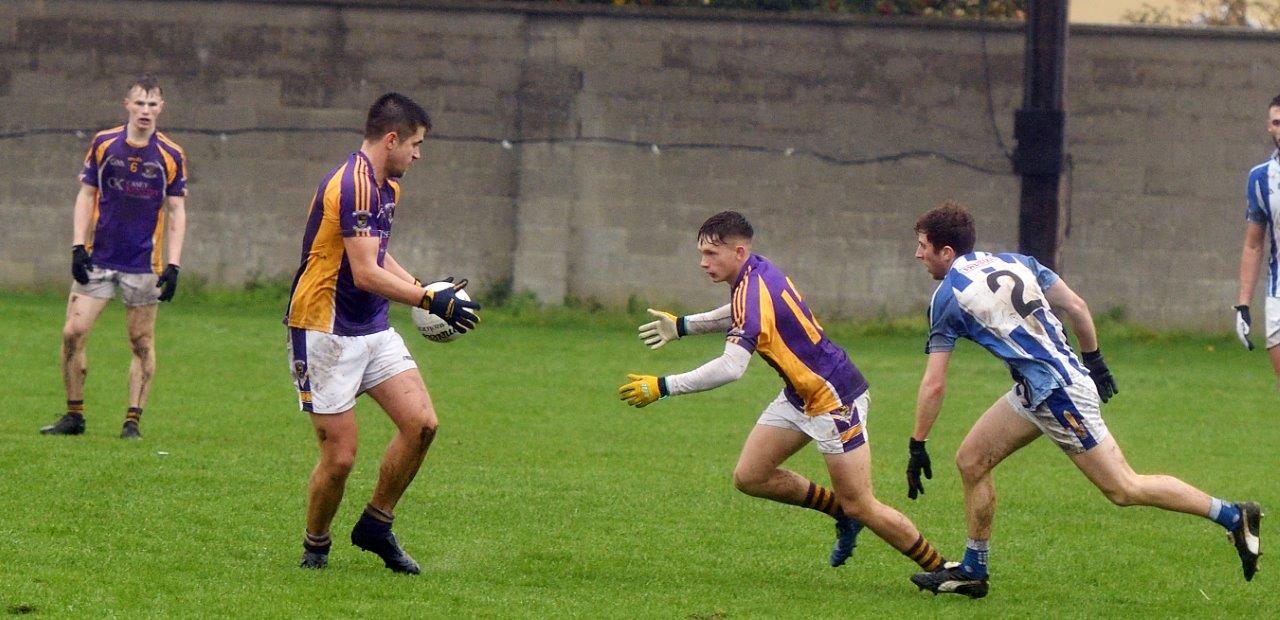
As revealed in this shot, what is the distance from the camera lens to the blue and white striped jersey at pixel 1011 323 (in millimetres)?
6574

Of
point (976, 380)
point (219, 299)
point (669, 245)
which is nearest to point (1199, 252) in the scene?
point (976, 380)

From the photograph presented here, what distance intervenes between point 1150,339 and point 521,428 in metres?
8.80

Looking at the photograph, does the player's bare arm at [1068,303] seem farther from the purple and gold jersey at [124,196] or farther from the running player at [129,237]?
the purple and gold jersey at [124,196]

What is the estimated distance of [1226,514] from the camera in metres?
6.55

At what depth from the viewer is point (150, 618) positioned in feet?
19.2

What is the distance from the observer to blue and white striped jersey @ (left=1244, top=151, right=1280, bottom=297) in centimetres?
842

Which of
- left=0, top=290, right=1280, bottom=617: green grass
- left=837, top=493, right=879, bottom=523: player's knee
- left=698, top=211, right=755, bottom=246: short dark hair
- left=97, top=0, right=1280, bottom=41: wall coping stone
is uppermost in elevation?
left=97, top=0, right=1280, bottom=41: wall coping stone

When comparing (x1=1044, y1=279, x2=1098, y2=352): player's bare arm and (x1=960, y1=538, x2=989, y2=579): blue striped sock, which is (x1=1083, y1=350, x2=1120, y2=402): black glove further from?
(x1=960, y1=538, x2=989, y2=579): blue striped sock

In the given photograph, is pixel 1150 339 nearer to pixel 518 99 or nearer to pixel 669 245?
pixel 669 245

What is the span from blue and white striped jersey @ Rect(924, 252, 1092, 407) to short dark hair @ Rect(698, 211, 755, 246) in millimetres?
853

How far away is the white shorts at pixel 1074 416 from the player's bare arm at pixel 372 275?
8.30ft

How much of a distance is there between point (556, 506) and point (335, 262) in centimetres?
234

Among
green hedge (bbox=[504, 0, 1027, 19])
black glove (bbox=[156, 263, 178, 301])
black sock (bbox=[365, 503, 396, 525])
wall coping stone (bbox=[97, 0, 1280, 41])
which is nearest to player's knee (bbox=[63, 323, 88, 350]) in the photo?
black glove (bbox=[156, 263, 178, 301])

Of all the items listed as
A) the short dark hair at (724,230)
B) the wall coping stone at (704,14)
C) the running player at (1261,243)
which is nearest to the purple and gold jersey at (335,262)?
the short dark hair at (724,230)
